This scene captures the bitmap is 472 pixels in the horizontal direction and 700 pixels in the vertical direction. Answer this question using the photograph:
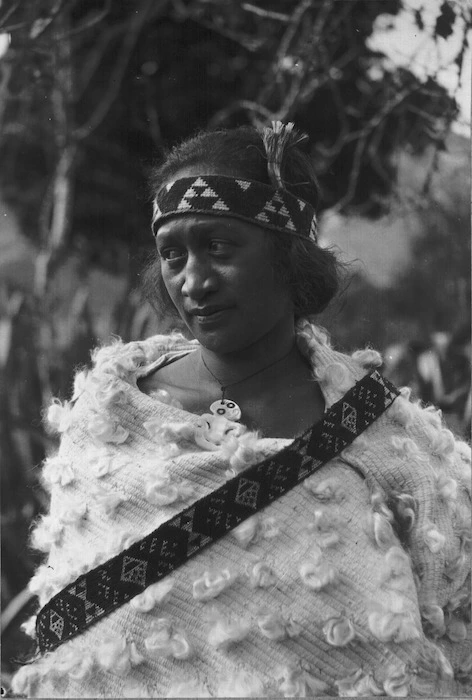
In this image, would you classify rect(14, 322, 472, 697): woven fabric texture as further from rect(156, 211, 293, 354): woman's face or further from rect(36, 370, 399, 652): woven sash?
rect(156, 211, 293, 354): woman's face

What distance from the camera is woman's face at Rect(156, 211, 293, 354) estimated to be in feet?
5.57

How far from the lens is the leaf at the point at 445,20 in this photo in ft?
7.46

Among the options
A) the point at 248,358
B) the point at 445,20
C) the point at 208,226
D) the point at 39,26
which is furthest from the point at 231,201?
the point at 39,26

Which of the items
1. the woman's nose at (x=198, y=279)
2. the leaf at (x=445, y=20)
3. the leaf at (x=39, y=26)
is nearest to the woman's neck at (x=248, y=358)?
the woman's nose at (x=198, y=279)

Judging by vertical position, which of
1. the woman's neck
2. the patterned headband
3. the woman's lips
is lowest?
the woman's neck

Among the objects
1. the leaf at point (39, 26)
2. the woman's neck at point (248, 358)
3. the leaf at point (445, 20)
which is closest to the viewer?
the woman's neck at point (248, 358)

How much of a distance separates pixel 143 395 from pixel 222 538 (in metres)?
0.34

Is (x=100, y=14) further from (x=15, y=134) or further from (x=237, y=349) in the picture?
(x=237, y=349)

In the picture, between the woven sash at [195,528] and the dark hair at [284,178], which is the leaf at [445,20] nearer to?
the dark hair at [284,178]

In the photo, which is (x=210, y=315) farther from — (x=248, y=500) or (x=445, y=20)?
(x=445, y=20)

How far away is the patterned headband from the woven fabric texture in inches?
12.6

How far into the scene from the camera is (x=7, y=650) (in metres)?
2.26

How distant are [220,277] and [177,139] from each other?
2.52 ft

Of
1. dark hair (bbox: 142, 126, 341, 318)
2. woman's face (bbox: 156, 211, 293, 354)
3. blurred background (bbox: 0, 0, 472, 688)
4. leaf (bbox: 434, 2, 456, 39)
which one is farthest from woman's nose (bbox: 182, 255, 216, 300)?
leaf (bbox: 434, 2, 456, 39)
